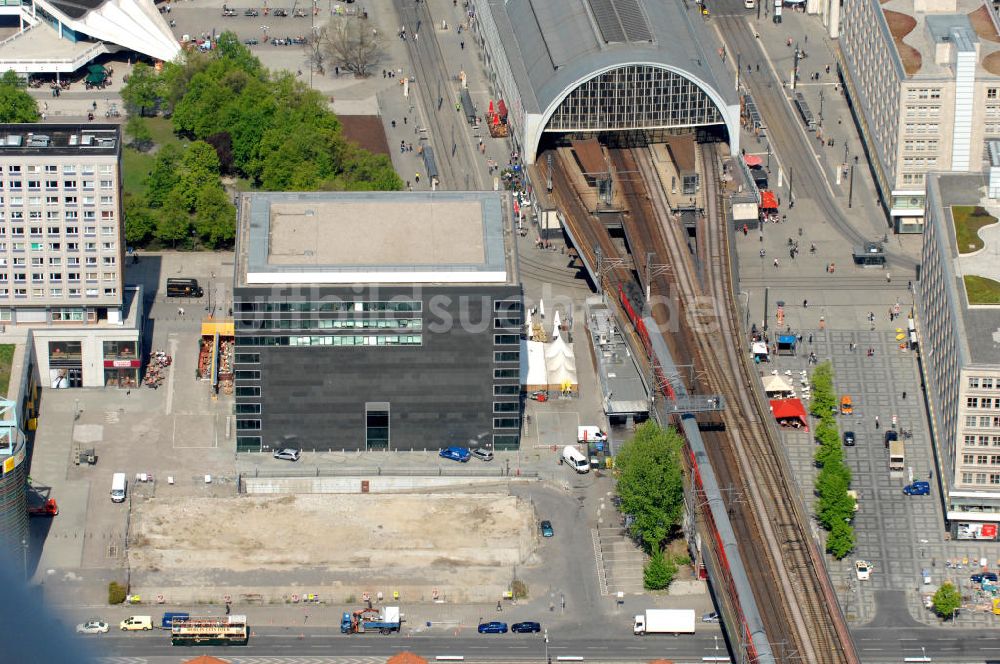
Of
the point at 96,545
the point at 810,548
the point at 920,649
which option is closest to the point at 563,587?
the point at 810,548

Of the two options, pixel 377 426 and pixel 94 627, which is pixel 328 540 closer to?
pixel 377 426

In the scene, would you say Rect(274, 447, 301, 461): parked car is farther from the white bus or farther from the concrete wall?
the white bus

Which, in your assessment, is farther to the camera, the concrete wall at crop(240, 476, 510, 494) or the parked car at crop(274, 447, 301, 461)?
the parked car at crop(274, 447, 301, 461)

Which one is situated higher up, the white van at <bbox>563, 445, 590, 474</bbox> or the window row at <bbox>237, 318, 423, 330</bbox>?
the window row at <bbox>237, 318, 423, 330</bbox>

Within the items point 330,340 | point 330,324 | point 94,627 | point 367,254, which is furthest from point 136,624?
point 367,254

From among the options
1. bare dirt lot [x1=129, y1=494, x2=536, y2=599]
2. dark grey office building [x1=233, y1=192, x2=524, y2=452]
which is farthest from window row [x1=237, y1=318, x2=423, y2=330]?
bare dirt lot [x1=129, y1=494, x2=536, y2=599]

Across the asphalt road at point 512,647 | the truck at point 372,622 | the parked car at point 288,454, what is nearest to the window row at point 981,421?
the asphalt road at point 512,647

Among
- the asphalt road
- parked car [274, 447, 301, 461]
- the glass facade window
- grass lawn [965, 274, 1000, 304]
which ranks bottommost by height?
the asphalt road
